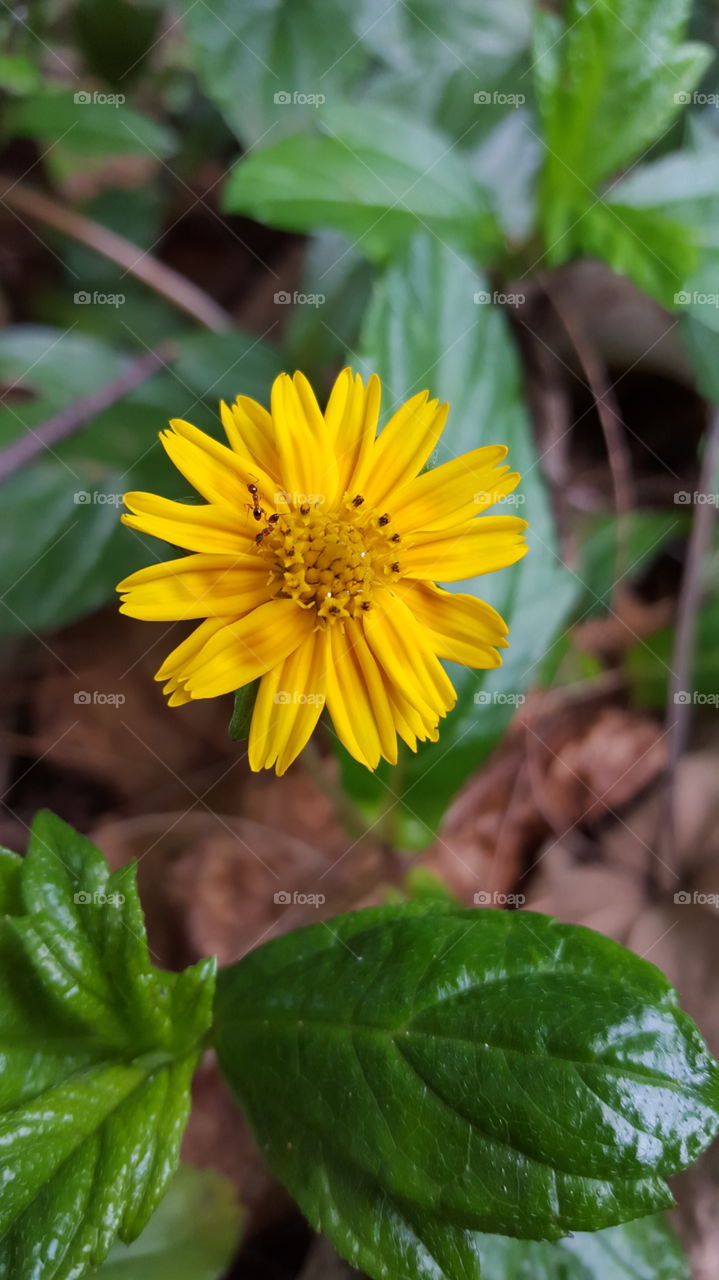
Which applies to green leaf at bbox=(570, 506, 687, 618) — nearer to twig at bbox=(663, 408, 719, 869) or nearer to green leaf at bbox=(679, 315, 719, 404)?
twig at bbox=(663, 408, 719, 869)

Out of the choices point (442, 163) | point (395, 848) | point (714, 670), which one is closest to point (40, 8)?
point (442, 163)

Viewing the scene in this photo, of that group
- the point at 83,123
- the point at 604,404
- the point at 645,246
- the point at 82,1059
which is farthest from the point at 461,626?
the point at 83,123

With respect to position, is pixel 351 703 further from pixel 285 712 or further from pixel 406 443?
pixel 406 443

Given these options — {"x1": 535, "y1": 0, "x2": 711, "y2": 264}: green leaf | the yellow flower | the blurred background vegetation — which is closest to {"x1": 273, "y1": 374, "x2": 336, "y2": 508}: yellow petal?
the yellow flower

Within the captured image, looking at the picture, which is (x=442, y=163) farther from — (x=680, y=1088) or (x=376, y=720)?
(x=680, y=1088)

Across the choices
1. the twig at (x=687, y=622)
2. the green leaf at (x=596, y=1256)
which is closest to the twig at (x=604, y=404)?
the twig at (x=687, y=622)

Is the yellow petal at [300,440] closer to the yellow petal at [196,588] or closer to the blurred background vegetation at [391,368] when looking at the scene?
the yellow petal at [196,588]
